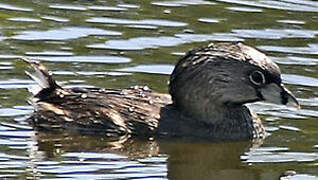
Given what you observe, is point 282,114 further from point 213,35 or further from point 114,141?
point 213,35

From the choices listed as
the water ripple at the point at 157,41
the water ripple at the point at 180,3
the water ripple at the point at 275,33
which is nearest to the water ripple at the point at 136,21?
the water ripple at the point at 157,41

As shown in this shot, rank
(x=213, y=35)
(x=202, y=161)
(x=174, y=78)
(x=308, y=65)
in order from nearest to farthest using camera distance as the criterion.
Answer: (x=202, y=161) < (x=174, y=78) < (x=308, y=65) < (x=213, y=35)

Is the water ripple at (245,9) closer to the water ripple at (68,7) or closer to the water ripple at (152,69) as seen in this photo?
the water ripple at (68,7)

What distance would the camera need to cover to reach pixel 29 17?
18188 millimetres

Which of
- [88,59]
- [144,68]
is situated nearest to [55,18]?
[88,59]

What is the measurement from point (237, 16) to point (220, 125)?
16.3 ft

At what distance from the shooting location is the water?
12781mm

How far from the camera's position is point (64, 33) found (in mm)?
17391

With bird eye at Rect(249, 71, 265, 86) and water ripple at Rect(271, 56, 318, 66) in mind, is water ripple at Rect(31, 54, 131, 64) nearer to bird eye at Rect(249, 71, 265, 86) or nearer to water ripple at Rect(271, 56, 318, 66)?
water ripple at Rect(271, 56, 318, 66)

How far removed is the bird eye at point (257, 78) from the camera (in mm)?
13984

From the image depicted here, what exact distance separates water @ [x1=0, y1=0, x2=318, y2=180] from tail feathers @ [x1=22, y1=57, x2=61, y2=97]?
0.34m

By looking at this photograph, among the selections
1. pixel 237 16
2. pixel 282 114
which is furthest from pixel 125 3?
pixel 282 114

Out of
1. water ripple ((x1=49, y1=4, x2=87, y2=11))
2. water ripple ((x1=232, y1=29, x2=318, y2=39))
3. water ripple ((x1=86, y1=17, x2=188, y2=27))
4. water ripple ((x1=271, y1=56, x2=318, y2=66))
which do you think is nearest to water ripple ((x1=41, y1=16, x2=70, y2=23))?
water ripple ((x1=86, y1=17, x2=188, y2=27))

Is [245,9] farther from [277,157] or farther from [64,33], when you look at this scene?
[277,157]
